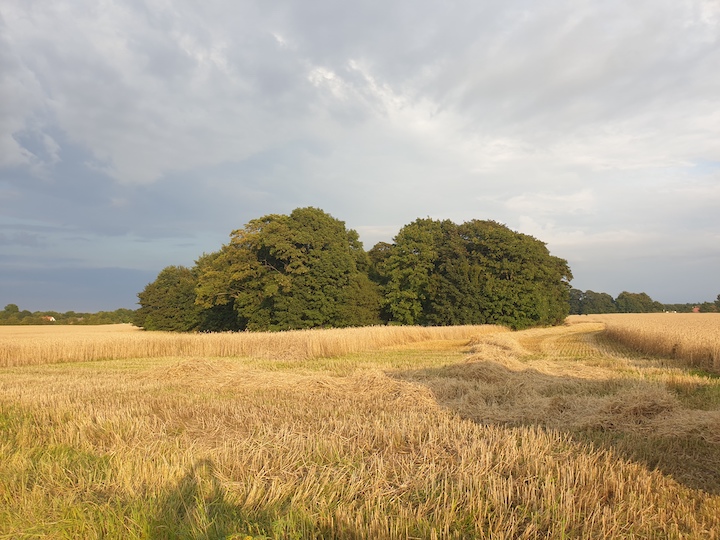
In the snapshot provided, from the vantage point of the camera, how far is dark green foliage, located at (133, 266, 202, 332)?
180 ft

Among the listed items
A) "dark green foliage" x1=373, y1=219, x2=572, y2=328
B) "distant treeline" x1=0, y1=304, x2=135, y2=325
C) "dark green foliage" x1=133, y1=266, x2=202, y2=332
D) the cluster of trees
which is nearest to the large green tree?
the cluster of trees

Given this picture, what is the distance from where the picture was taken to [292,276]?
139 feet

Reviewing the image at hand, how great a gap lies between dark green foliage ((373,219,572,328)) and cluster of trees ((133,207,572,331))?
0.11 m

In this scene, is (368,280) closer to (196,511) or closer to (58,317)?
(196,511)

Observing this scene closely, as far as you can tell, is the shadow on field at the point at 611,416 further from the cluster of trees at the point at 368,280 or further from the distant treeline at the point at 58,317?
the distant treeline at the point at 58,317

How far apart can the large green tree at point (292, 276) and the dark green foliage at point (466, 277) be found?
5094 millimetres

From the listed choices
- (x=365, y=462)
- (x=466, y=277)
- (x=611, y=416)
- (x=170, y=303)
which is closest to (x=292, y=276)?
(x=466, y=277)

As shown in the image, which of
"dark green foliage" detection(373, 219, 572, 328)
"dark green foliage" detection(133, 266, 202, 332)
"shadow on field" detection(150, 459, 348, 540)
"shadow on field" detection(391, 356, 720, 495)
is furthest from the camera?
"dark green foliage" detection(133, 266, 202, 332)

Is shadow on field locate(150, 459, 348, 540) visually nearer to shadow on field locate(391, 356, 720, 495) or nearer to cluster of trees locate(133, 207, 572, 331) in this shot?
shadow on field locate(391, 356, 720, 495)

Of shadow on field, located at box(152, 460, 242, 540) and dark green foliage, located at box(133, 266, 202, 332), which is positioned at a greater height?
dark green foliage, located at box(133, 266, 202, 332)

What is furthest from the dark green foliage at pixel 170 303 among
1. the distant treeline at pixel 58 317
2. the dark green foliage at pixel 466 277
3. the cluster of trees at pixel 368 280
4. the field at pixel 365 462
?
the field at pixel 365 462

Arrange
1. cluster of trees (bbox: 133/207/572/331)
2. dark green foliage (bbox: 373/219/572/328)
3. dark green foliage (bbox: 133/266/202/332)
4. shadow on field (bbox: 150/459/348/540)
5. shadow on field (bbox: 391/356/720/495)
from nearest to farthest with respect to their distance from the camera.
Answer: shadow on field (bbox: 150/459/348/540) → shadow on field (bbox: 391/356/720/495) → cluster of trees (bbox: 133/207/572/331) → dark green foliage (bbox: 373/219/572/328) → dark green foliage (bbox: 133/266/202/332)

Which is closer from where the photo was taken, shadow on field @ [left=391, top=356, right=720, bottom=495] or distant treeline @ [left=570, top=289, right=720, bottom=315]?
shadow on field @ [left=391, top=356, right=720, bottom=495]

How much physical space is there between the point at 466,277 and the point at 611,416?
1598 inches
